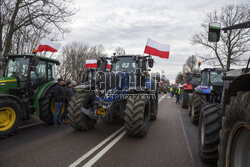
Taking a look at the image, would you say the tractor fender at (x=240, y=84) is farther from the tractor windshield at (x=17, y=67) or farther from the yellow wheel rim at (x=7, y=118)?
the tractor windshield at (x=17, y=67)

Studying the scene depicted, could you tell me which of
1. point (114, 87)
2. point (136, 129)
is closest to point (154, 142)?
point (136, 129)

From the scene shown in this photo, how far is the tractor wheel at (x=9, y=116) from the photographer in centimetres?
516

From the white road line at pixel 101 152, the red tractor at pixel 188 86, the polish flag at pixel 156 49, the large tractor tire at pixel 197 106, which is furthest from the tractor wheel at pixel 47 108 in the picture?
the red tractor at pixel 188 86

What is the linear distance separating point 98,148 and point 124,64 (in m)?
3.40

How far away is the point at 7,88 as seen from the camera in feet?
19.9

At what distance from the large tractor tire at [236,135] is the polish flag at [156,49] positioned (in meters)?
5.63

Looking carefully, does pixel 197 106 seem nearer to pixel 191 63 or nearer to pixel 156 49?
pixel 156 49

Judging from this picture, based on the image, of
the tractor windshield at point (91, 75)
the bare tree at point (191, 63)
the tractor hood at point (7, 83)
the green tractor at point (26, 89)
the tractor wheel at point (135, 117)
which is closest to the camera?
the tractor wheel at point (135, 117)

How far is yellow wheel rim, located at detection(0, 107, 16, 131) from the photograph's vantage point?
5.24 m

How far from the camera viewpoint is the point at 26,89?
21.4 ft

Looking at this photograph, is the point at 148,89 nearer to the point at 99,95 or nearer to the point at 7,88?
the point at 99,95

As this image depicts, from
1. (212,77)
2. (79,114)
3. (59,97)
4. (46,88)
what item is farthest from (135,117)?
(212,77)

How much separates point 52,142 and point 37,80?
3.13 meters

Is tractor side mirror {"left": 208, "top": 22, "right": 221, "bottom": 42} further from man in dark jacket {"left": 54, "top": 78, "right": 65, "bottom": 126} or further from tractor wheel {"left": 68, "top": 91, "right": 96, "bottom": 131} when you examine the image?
man in dark jacket {"left": 54, "top": 78, "right": 65, "bottom": 126}
